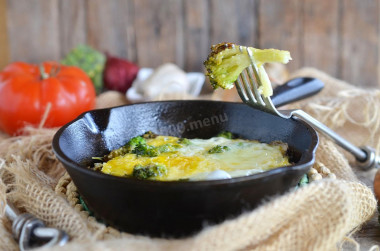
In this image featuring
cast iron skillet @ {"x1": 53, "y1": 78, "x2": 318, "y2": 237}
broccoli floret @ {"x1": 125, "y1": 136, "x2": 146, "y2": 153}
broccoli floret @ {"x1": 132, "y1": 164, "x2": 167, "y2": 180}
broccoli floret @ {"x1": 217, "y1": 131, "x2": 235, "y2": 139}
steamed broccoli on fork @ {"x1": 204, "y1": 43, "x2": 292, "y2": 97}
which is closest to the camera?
cast iron skillet @ {"x1": 53, "y1": 78, "x2": 318, "y2": 237}

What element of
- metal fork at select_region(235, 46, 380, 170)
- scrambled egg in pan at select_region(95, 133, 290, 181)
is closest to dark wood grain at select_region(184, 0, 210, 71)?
metal fork at select_region(235, 46, 380, 170)

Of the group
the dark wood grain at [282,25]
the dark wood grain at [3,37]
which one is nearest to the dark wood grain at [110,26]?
the dark wood grain at [3,37]

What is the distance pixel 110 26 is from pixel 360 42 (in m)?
1.94

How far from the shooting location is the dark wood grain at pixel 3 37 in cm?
371

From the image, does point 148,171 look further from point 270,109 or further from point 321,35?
point 321,35

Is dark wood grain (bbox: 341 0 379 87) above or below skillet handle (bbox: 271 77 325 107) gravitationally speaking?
below

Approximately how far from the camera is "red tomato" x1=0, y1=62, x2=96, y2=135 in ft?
8.17

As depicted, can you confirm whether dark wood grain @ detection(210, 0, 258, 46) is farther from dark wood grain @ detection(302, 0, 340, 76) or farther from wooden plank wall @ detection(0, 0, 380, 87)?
dark wood grain @ detection(302, 0, 340, 76)

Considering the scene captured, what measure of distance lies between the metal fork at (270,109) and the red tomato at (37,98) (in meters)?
1.10

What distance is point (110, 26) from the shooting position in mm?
3738

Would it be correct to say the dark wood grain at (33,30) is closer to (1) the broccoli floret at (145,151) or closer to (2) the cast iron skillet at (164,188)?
(2) the cast iron skillet at (164,188)

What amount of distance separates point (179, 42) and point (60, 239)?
2.64 meters

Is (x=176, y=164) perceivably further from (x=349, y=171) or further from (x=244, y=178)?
(x=349, y=171)

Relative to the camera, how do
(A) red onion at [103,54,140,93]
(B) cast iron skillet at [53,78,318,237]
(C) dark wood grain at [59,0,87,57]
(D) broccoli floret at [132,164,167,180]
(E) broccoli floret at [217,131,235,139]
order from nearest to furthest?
(B) cast iron skillet at [53,78,318,237], (D) broccoli floret at [132,164,167,180], (E) broccoli floret at [217,131,235,139], (A) red onion at [103,54,140,93], (C) dark wood grain at [59,0,87,57]
